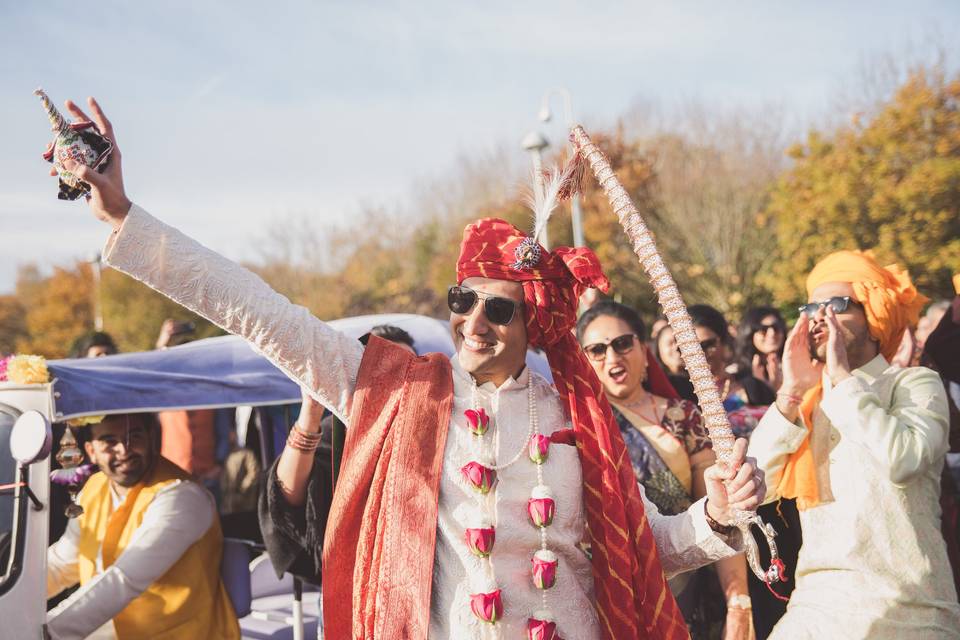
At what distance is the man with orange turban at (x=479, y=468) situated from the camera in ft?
8.00

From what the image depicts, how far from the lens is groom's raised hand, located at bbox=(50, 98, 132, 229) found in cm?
226

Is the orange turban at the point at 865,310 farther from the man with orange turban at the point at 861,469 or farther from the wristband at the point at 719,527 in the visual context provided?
the wristband at the point at 719,527

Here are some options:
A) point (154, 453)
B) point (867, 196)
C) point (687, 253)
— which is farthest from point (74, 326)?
point (154, 453)

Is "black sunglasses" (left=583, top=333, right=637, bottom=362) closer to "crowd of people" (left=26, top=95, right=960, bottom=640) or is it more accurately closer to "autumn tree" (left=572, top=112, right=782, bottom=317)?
"crowd of people" (left=26, top=95, right=960, bottom=640)

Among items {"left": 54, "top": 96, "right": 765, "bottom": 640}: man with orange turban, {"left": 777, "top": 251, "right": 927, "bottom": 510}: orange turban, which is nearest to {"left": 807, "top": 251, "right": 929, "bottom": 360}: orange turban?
{"left": 777, "top": 251, "right": 927, "bottom": 510}: orange turban

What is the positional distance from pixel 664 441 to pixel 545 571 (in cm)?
170

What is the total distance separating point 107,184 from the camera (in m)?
2.27

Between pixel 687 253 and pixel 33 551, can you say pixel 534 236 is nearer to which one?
pixel 33 551

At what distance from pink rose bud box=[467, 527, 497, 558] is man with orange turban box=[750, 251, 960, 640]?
1554 mm

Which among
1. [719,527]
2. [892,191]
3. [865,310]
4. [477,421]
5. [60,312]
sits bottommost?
[719,527]

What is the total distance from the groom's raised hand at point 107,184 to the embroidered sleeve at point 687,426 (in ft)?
8.65

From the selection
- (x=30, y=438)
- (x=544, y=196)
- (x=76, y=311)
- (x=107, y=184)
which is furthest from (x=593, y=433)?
(x=76, y=311)

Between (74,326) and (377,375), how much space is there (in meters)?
45.8

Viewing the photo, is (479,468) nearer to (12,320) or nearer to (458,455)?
(458,455)
